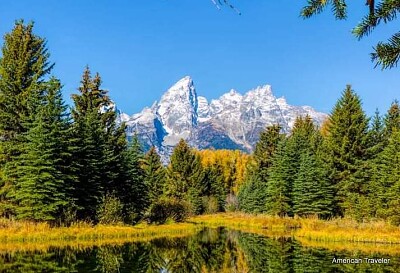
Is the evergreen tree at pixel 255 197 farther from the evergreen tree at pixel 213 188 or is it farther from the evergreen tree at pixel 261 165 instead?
the evergreen tree at pixel 213 188

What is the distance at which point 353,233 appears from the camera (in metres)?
34.8

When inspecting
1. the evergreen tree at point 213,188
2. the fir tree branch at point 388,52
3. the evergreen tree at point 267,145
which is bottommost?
the fir tree branch at point 388,52

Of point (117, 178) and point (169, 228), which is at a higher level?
point (117, 178)

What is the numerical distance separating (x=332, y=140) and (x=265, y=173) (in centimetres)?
2303

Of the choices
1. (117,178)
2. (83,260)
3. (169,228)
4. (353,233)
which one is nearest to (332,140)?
(353,233)

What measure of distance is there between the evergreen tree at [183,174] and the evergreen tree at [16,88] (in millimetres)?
49023

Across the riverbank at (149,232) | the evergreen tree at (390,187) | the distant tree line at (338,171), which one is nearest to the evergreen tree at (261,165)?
the distant tree line at (338,171)

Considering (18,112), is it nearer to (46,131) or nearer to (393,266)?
(46,131)

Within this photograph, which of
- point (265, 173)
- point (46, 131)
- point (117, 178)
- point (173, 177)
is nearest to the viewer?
point (46, 131)

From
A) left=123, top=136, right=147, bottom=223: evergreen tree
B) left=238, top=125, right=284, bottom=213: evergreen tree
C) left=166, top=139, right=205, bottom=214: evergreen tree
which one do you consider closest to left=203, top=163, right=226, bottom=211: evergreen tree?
left=166, top=139, right=205, bottom=214: evergreen tree

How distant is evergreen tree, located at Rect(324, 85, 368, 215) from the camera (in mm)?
50522

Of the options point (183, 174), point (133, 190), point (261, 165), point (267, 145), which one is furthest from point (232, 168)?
point (133, 190)

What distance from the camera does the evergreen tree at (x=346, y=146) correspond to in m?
50.5

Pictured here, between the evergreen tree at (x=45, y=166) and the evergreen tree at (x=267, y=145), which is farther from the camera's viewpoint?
the evergreen tree at (x=267, y=145)
